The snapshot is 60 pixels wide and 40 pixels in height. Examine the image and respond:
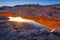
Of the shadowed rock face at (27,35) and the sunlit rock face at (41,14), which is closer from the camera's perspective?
the shadowed rock face at (27,35)

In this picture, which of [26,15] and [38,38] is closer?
[38,38]

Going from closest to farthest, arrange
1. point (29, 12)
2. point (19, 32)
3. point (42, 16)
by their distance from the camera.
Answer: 1. point (19, 32)
2. point (42, 16)
3. point (29, 12)

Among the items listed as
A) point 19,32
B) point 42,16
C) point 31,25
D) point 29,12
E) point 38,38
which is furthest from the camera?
point 29,12

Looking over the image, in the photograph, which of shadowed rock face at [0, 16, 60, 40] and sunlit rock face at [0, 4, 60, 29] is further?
sunlit rock face at [0, 4, 60, 29]

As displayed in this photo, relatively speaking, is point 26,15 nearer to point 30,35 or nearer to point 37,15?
point 37,15

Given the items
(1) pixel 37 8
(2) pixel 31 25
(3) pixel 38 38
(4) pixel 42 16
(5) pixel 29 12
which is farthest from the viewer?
(1) pixel 37 8

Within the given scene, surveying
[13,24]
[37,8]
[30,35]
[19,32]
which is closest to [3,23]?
[13,24]

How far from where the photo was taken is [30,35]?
18.3ft

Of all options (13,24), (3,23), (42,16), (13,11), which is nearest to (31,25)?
(13,24)

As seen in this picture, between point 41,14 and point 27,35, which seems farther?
point 41,14

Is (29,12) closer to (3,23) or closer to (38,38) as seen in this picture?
(3,23)

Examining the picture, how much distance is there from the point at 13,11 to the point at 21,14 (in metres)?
0.78

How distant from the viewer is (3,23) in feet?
21.8

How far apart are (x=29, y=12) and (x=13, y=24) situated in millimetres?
2687
